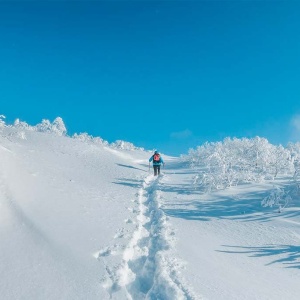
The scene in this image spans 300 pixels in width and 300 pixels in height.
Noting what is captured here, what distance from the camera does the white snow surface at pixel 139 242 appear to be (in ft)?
22.4

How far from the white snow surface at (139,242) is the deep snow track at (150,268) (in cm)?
3

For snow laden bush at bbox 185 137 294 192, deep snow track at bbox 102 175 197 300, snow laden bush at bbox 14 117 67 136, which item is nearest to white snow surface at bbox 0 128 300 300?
deep snow track at bbox 102 175 197 300

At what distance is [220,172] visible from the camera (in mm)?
16938

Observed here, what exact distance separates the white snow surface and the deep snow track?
28mm

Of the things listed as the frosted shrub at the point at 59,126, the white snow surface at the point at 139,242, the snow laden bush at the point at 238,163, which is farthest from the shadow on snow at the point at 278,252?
the frosted shrub at the point at 59,126

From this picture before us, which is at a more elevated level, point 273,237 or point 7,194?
point 7,194

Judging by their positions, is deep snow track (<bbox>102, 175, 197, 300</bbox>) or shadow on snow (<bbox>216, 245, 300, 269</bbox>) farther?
shadow on snow (<bbox>216, 245, 300, 269</bbox>)

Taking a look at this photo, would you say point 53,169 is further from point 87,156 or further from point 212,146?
point 212,146

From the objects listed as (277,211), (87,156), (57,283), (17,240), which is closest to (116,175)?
(87,156)

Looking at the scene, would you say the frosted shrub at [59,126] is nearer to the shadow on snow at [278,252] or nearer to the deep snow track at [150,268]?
the deep snow track at [150,268]

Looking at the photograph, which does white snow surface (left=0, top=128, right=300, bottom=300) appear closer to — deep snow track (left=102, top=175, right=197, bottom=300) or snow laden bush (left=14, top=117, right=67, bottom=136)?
deep snow track (left=102, top=175, right=197, bottom=300)

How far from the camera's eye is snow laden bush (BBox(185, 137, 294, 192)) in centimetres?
1656

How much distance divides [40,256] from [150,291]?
9.75 ft

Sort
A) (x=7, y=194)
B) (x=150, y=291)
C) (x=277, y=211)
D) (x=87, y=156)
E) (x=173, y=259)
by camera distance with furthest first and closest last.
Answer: (x=87, y=156), (x=277, y=211), (x=7, y=194), (x=173, y=259), (x=150, y=291)
